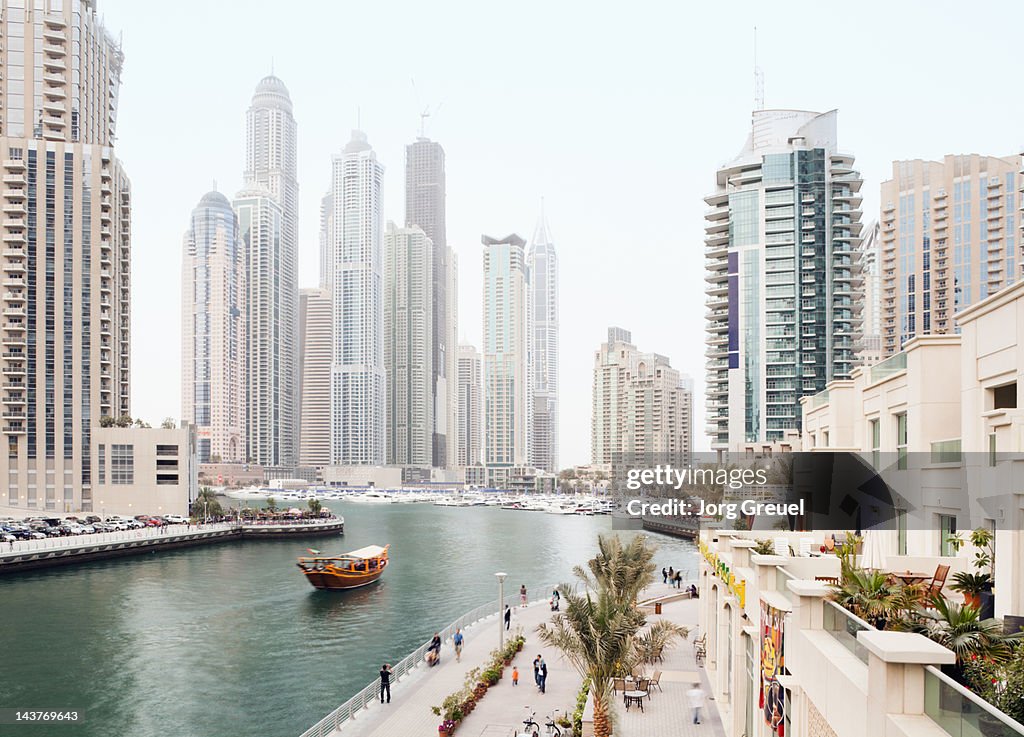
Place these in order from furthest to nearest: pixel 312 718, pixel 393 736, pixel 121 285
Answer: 1. pixel 121 285
2. pixel 312 718
3. pixel 393 736

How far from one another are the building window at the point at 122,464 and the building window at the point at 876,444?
90690 millimetres

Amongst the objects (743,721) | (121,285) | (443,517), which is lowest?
(443,517)

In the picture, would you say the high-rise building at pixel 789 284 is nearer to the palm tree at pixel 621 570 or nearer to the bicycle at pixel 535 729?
the palm tree at pixel 621 570

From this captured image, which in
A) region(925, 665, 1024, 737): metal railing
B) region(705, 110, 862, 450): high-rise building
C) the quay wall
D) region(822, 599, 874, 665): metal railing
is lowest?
the quay wall

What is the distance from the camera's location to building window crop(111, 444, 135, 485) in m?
94.0

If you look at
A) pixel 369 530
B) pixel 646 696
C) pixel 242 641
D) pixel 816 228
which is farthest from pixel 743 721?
pixel 369 530

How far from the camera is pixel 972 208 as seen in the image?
12306 cm

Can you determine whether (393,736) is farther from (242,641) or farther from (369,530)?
(369,530)

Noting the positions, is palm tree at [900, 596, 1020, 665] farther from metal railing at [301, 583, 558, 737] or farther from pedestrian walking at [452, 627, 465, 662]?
pedestrian walking at [452, 627, 465, 662]

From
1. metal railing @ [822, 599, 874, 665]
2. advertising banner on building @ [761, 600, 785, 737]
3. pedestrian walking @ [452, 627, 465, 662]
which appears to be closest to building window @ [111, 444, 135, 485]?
pedestrian walking @ [452, 627, 465, 662]

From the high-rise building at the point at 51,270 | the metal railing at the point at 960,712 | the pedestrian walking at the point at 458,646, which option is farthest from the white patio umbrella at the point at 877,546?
the high-rise building at the point at 51,270

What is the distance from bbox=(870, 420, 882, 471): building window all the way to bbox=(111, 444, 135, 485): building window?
298ft

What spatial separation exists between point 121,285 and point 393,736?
97.0 m

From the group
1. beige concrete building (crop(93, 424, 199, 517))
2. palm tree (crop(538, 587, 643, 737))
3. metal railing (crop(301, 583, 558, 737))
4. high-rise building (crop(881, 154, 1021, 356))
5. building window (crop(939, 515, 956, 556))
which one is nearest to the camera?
building window (crop(939, 515, 956, 556))
